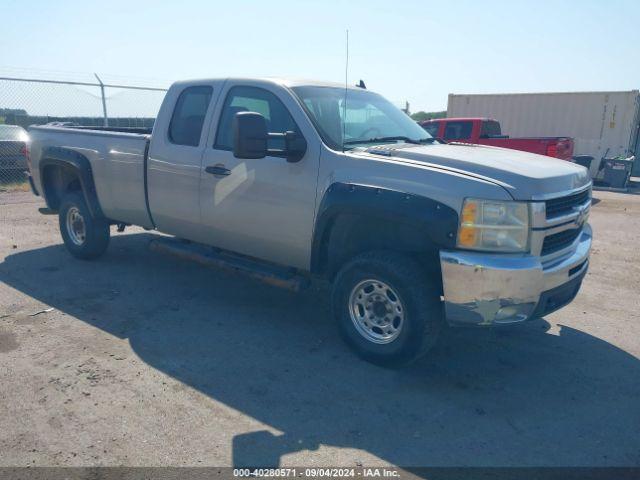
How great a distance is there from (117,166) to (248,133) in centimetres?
247

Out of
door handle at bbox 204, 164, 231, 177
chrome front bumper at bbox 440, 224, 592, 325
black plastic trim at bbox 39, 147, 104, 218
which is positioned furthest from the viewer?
black plastic trim at bbox 39, 147, 104, 218

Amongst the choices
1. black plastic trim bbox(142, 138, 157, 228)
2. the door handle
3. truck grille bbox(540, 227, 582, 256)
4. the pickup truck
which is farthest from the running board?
truck grille bbox(540, 227, 582, 256)

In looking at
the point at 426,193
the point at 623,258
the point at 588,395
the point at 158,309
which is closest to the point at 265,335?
the point at 158,309

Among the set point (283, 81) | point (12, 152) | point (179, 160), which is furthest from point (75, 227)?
point (12, 152)

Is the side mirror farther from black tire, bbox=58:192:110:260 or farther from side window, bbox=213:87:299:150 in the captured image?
black tire, bbox=58:192:110:260

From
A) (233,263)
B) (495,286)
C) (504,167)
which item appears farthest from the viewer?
(233,263)

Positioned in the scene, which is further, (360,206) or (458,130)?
(458,130)

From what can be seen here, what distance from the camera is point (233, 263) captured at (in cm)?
477

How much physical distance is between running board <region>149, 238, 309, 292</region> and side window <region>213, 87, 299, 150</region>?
3.34ft

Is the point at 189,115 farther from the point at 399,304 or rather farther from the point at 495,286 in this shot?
the point at 495,286

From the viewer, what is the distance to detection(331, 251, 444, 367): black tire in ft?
12.1

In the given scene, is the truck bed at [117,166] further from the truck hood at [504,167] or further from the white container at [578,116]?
the white container at [578,116]

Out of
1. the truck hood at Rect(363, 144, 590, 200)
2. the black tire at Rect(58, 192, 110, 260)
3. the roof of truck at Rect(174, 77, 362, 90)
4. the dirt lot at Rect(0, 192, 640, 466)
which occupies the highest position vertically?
the roof of truck at Rect(174, 77, 362, 90)

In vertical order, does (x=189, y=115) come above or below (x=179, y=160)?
above
